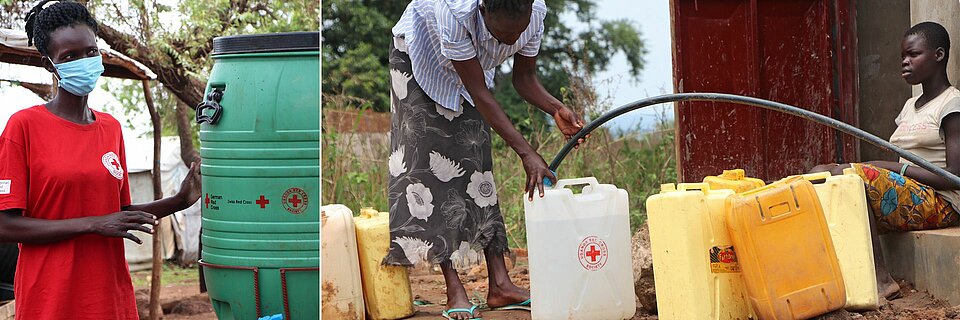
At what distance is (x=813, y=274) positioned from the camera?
2.81m

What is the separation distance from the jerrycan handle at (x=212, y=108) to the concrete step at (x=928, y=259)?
7.89ft

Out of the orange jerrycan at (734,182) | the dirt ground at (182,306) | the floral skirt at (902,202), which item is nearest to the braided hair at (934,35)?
the floral skirt at (902,202)

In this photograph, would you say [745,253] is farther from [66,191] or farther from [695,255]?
[66,191]

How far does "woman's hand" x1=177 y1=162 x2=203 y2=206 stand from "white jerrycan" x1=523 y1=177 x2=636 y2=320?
96 cm

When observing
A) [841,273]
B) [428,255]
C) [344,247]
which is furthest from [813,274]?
[344,247]

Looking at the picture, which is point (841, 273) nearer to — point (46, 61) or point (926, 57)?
point (926, 57)

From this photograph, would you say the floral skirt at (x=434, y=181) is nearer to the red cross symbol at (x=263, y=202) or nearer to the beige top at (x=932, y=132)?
the red cross symbol at (x=263, y=202)

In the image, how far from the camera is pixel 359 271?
320 cm

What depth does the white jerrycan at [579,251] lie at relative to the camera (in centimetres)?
284

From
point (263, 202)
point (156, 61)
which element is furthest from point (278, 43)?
point (156, 61)

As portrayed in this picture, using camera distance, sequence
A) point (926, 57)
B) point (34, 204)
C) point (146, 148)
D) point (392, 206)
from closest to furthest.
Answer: point (34, 204) → point (392, 206) → point (926, 57) → point (146, 148)

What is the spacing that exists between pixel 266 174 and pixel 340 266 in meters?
0.52

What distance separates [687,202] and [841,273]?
53 centimetres

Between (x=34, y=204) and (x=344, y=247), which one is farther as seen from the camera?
(x=344, y=247)
